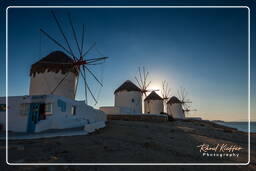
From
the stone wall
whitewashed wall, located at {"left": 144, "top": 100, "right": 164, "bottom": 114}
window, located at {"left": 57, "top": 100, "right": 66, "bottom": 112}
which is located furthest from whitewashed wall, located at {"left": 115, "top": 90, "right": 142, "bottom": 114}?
window, located at {"left": 57, "top": 100, "right": 66, "bottom": 112}

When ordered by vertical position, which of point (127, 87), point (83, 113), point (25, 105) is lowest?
point (83, 113)

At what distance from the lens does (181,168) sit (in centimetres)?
396

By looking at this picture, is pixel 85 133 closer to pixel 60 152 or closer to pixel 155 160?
pixel 60 152

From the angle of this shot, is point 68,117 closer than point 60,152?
No

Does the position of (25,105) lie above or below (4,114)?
above

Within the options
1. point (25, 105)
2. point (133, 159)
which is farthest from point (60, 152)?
point (25, 105)

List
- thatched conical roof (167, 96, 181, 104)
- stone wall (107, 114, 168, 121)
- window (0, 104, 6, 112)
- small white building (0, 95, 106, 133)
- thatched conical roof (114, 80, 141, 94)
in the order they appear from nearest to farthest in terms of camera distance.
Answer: small white building (0, 95, 106, 133) < window (0, 104, 6, 112) < stone wall (107, 114, 168, 121) < thatched conical roof (114, 80, 141, 94) < thatched conical roof (167, 96, 181, 104)

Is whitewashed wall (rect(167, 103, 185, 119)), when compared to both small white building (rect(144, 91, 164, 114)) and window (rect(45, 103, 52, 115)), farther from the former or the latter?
window (rect(45, 103, 52, 115))

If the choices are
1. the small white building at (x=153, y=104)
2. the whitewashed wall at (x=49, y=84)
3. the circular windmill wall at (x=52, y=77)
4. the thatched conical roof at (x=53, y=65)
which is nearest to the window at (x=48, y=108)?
the circular windmill wall at (x=52, y=77)

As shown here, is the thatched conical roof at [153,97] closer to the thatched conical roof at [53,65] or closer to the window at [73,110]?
the thatched conical roof at [53,65]

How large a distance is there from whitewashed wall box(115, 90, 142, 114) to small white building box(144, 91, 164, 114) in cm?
643

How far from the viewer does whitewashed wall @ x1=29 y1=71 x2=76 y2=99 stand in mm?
15055

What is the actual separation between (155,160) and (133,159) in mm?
677

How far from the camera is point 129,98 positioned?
2775 cm
